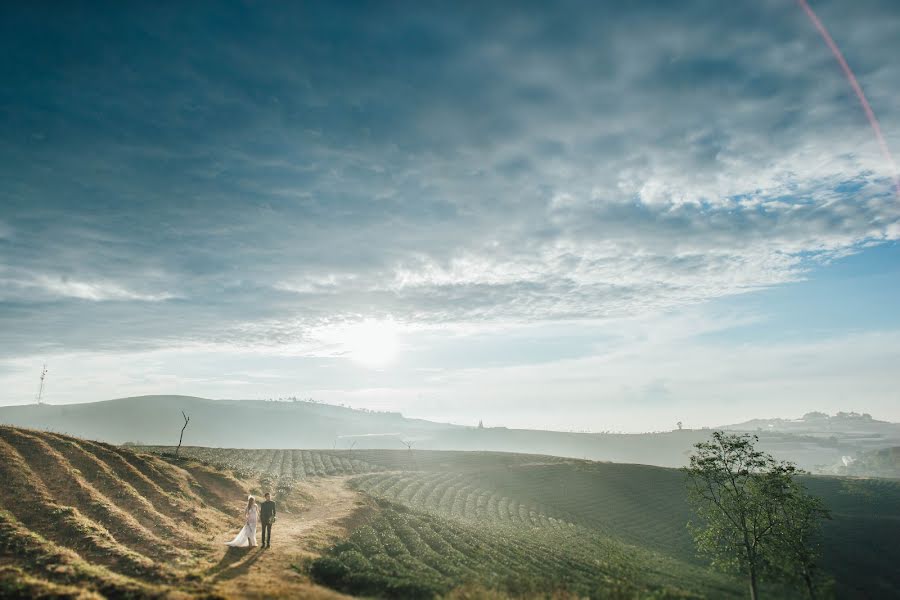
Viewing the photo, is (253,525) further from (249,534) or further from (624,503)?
(624,503)

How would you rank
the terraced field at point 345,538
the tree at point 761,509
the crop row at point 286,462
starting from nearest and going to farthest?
the terraced field at point 345,538
the tree at point 761,509
the crop row at point 286,462

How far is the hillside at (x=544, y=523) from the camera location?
28328 millimetres

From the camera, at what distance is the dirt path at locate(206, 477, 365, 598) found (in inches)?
755

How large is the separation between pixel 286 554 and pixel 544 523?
144 ft

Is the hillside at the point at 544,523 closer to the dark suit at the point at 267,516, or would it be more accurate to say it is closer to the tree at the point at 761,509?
the dark suit at the point at 267,516

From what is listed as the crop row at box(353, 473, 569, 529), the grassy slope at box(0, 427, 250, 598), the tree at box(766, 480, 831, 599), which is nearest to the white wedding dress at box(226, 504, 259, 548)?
the grassy slope at box(0, 427, 250, 598)

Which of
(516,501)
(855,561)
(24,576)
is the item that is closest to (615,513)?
(516,501)

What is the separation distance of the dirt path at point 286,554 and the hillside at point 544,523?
1907mm

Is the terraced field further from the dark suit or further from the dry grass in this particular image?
the dark suit

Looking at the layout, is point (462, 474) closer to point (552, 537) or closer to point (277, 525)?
point (552, 537)

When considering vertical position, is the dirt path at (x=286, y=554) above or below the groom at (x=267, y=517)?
below

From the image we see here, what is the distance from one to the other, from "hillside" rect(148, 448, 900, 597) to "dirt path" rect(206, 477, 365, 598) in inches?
75.1

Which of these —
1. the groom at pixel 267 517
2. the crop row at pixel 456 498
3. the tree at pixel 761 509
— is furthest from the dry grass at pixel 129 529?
the tree at pixel 761 509

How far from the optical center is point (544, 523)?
196 feet
